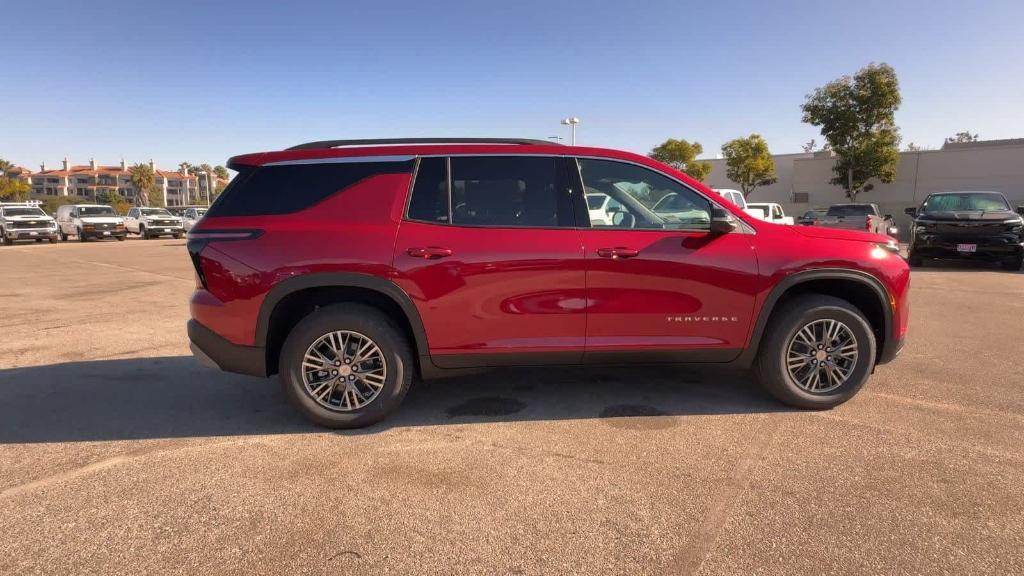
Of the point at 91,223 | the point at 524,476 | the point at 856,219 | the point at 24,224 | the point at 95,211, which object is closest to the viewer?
the point at 524,476

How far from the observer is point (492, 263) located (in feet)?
12.0

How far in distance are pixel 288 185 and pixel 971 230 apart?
524 inches

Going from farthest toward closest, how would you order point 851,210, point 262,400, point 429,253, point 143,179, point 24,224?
point 143,179 → point 24,224 → point 851,210 → point 262,400 → point 429,253

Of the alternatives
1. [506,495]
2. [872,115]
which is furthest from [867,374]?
[872,115]

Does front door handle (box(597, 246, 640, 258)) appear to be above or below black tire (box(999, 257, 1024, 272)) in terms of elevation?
above

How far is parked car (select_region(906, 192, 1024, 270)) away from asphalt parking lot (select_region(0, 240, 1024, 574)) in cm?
848

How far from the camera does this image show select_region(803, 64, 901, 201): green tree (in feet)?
100.0

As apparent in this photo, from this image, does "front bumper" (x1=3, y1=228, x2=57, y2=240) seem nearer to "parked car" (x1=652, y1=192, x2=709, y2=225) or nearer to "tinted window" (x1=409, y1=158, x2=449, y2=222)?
"tinted window" (x1=409, y1=158, x2=449, y2=222)

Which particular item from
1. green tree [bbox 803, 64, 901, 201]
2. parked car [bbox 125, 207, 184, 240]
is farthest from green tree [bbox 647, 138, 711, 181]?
parked car [bbox 125, 207, 184, 240]

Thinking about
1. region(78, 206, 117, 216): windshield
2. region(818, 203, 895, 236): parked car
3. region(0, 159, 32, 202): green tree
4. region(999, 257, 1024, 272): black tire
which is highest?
region(0, 159, 32, 202): green tree

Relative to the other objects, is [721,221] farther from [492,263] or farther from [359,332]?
[359,332]

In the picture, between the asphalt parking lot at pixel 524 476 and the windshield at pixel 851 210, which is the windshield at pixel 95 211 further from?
the windshield at pixel 851 210

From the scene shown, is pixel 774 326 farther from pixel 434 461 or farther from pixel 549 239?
pixel 434 461

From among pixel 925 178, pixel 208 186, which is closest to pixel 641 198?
pixel 925 178
